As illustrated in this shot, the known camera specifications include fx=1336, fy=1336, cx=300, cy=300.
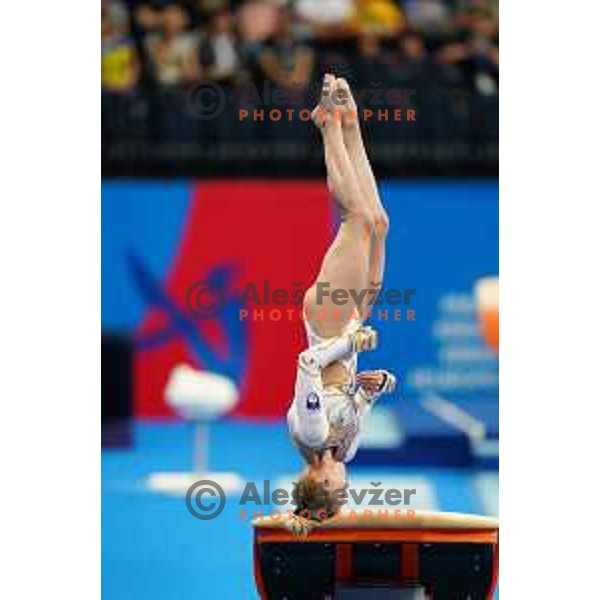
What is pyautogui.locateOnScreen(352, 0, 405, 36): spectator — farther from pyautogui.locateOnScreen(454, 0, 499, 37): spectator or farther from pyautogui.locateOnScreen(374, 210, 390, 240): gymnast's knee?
pyautogui.locateOnScreen(374, 210, 390, 240): gymnast's knee

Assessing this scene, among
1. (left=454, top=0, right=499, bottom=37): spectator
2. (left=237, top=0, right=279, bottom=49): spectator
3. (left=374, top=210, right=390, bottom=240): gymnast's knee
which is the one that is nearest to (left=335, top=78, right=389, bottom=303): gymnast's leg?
(left=374, top=210, right=390, bottom=240): gymnast's knee

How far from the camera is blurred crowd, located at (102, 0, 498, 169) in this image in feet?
11.9

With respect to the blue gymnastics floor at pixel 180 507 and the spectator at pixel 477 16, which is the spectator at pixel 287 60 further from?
the blue gymnastics floor at pixel 180 507

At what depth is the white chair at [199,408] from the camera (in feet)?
12.2

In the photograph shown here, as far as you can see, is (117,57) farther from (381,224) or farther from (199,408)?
(199,408)

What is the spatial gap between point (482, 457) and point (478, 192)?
73 cm

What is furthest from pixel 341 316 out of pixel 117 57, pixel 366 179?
pixel 117 57

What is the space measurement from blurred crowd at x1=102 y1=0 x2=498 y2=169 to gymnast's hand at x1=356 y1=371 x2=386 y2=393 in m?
0.76

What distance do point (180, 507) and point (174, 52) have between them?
126 cm

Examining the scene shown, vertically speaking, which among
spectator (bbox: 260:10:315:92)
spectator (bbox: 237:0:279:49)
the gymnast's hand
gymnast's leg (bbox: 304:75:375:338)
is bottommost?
the gymnast's hand

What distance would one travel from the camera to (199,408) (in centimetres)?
371

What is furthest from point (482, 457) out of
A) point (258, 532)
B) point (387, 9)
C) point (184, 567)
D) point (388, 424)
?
point (387, 9)

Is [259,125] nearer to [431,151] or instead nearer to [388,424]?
[431,151]

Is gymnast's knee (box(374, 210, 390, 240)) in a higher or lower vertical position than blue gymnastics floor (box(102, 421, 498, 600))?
A: higher
